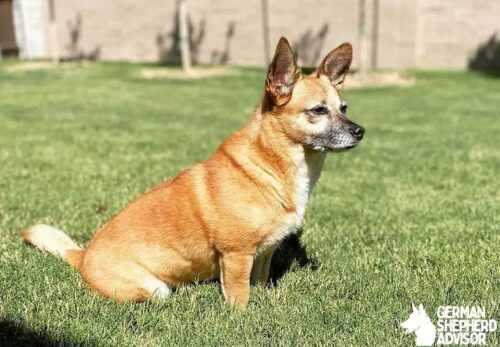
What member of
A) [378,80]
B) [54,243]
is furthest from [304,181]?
[378,80]

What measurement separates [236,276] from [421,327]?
1.05 m

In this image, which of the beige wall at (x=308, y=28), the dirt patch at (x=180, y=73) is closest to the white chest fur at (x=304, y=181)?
the dirt patch at (x=180, y=73)

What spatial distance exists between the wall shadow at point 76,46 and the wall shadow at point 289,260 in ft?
63.7

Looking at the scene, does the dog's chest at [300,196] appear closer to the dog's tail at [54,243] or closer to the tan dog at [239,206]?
the tan dog at [239,206]

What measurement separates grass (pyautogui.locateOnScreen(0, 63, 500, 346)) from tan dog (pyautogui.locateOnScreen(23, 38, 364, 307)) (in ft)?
0.56

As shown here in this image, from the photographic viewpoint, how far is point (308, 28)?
1795 centimetres

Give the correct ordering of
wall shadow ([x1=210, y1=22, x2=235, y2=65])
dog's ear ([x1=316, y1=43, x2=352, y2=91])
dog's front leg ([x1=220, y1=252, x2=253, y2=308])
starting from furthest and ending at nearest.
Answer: wall shadow ([x1=210, y1=22, x2=235, y2=65]) → dog's ear ([x1=316, y1=43, x2=352, y2=91]) → dog's front leg ([x1=220, y1=252, x2=253, y2=308])

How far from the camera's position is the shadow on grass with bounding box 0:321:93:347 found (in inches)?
107

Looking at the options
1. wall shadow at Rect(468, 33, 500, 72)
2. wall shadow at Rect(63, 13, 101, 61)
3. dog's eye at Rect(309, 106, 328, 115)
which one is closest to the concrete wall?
wall shadow at Rect(63, 13, 101, 61)

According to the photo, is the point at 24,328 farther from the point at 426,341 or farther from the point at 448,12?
the point at 448,12

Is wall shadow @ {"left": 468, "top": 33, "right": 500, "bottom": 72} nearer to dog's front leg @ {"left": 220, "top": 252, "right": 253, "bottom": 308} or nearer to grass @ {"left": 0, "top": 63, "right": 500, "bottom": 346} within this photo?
grass @ {"left": 0, "top": 63, "right": 500, "bottom": 346}

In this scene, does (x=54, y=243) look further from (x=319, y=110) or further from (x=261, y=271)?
(x=319, y=110)

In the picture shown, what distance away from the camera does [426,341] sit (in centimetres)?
275

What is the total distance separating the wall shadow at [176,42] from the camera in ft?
64.6
